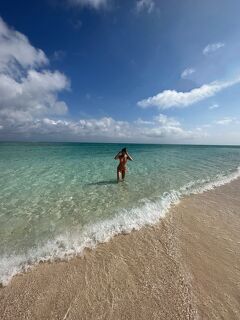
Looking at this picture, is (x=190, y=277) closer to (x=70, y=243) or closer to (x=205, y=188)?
(x=70, y=243)

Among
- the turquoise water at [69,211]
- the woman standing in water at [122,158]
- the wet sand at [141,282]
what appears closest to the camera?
the wet sand at [141,282]

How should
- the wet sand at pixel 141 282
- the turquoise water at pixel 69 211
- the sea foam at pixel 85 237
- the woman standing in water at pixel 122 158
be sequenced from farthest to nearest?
the woman standing in water at pixel 122 158 → the turquoise water at pixel 69 211 → the sea foam at pixel 85 237 → the wet sand at pixel 141 282

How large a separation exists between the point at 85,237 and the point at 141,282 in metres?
2.06

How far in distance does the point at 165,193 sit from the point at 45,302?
261 inches

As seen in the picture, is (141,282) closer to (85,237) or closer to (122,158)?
(85,237)

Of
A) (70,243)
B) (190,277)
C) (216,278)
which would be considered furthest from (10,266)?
(216,278)

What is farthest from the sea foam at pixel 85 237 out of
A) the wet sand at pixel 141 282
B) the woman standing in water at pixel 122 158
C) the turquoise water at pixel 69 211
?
the woman standing in water at pixel 122 158

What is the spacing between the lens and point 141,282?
340cm

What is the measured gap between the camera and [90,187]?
958 centimetres

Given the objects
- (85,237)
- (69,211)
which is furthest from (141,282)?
(69,211)

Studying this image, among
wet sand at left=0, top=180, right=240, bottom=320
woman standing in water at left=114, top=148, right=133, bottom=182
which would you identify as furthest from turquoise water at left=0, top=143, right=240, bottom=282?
woman standing in water at left=114, top=148, right=133, bottom=182

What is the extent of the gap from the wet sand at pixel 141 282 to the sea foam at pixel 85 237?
9.1 inches

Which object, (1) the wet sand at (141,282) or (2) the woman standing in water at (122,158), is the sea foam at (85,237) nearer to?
(1) the wet sand at (141,282)

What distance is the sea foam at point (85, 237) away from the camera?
12.8ft
